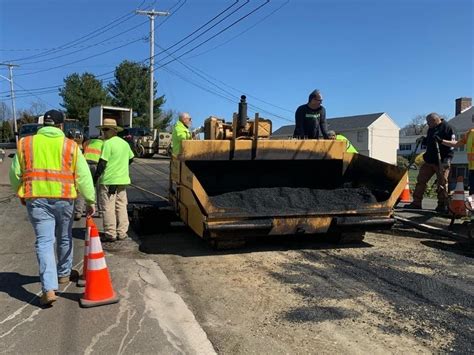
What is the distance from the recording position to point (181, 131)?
7480 mm

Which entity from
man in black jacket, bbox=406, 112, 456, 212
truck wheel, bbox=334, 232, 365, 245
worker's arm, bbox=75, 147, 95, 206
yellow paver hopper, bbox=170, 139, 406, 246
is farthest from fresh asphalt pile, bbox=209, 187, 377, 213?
man in black jacket, bbox=406, 112, 456, 212

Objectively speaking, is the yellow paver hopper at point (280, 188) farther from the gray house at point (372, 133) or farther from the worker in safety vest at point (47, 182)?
the gray house at point (372, 133)

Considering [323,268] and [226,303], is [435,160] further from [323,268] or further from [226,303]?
[226,303]

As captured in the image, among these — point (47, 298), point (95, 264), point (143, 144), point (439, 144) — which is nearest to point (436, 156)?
point (439, 144)

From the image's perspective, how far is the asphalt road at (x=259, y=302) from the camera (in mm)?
3859

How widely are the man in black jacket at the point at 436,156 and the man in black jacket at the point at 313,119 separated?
230cm

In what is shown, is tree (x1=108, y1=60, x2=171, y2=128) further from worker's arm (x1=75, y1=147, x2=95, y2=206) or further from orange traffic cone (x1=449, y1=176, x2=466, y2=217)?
worker's arm (x1=75, y1=147, x2=95, y2=206)

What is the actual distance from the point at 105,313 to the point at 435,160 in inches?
280

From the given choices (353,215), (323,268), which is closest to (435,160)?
(353,215)

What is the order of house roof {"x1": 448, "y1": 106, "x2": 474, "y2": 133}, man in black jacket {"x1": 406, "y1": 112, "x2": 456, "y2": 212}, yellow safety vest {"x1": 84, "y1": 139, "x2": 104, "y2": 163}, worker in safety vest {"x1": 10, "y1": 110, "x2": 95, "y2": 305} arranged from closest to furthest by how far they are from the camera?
worker in safety vest {"x1": 10, "y1": 110, "x2": 95, "y2": 305}, yellow safety vest {"x1": 84, "y1": 139, "x2": 104, "y2": 163}, man in black jacket {"x1": 406, "y1": 112, "x2": 456, "y2": 212}, house roof {"x1": 448, "y1": 106, "x2": 474, "y2": 133}

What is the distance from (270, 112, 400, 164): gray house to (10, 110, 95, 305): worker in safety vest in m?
55.8

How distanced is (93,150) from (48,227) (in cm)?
376

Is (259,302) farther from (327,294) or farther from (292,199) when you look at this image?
(292,199)

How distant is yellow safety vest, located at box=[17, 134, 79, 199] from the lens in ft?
15.5
